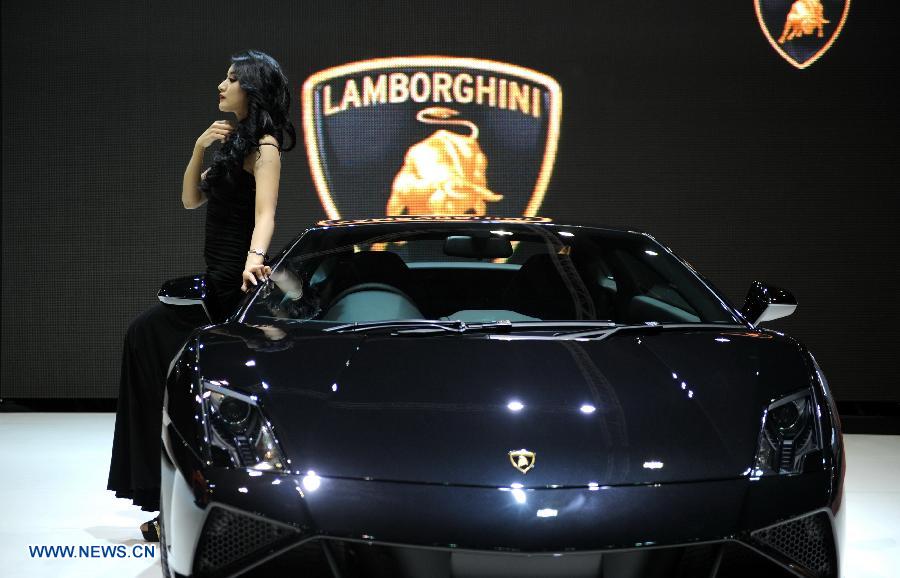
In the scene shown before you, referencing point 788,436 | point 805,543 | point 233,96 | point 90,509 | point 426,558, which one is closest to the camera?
point 426,558

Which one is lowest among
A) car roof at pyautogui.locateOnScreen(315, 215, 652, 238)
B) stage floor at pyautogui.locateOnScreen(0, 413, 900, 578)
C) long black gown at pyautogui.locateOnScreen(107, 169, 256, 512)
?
stage floor at pyautogui.locateOnScreen(0, 413, 900, 578)

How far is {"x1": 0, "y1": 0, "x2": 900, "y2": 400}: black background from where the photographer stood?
18.2 ft

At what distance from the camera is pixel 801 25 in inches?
218

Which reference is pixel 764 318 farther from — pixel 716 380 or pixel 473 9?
pixel 473 9

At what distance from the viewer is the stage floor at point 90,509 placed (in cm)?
271

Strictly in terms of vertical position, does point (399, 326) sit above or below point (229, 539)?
above

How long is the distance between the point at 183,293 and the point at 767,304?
1.46 metres

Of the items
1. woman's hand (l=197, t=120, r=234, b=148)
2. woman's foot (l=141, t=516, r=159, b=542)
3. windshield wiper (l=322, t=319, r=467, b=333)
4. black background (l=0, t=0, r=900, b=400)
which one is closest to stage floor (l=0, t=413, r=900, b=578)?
woman's foot (l=141, t=516, r=159, b=542)

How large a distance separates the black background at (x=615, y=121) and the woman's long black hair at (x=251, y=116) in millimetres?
2683

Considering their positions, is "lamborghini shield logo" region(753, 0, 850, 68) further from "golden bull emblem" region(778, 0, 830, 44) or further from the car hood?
the car hood

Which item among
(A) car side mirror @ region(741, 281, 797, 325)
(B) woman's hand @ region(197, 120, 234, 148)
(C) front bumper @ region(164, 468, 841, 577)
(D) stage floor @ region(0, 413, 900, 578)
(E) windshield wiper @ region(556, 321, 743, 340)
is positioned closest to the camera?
(C) front bumper @ region(164, 468, 841, 577)

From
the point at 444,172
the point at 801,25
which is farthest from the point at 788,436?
the point at 801,25

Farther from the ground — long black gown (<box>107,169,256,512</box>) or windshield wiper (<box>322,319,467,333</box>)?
windshield wiper (<box>322,319,467,333</box>)

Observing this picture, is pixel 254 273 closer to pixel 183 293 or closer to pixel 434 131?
pixel 183 293
